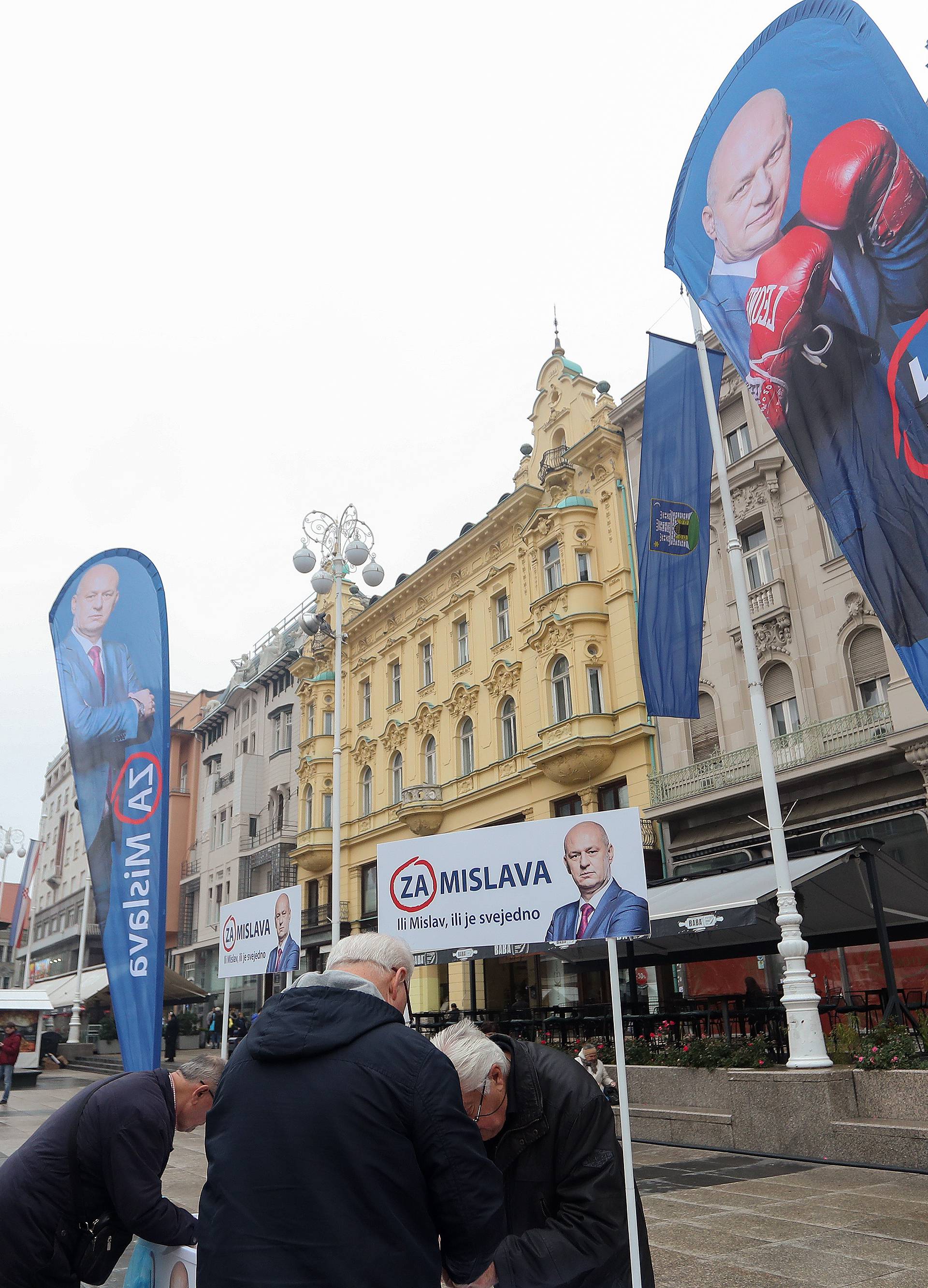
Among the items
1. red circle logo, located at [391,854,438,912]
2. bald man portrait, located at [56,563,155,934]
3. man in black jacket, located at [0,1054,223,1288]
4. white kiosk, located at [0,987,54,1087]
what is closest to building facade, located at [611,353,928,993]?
bald man portrait, located at [56,563,155,934]

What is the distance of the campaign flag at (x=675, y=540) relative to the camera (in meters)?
14.7

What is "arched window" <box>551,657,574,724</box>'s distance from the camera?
1209 inches

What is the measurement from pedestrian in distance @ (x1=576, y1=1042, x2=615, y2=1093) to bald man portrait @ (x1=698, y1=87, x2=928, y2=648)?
23.2 feet

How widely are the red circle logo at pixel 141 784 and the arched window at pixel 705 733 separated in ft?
53.6

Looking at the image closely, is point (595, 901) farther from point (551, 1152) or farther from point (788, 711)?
point (788, 711)

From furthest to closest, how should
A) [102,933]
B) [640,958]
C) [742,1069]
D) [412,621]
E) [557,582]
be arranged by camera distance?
[412,621] < [557,582] < [640,958] < [102,933] < [742,1069]

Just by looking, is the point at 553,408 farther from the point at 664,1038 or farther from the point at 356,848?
the point at 664,1038

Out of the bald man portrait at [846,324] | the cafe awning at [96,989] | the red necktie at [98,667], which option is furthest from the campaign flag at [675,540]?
the cafe awning at [96,989]

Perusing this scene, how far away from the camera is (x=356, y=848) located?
40562mm

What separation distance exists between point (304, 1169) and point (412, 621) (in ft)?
124

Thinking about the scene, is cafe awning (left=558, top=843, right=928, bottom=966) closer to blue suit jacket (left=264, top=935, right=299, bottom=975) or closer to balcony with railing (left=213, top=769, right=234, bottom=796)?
blue suit jacket (left=264, top=935, right=299, bottom=975)

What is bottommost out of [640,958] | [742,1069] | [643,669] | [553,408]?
[742,1069]

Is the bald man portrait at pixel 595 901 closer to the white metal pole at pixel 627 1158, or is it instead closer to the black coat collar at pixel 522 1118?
the white metal pole at pixel 627 1158

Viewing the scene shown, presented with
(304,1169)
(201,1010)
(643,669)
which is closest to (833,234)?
(643,669)
